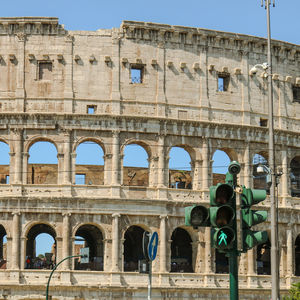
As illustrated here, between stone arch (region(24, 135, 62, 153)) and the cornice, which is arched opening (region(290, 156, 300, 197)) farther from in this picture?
stone arch (region(24, 135, 62, 153))

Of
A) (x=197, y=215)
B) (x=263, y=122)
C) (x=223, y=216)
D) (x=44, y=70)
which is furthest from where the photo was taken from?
(x=263, y=122)

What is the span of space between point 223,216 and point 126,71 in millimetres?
32033

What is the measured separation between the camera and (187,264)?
43.7 m

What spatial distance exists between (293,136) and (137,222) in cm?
1151

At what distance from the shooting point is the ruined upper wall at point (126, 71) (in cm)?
4241

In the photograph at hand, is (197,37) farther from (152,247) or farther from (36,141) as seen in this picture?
(152,247)

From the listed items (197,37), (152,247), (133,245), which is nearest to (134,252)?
(133,245)

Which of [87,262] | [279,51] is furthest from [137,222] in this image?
[279,51]

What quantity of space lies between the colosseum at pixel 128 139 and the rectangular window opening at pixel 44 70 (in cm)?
6

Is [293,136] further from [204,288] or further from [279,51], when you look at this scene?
[204,288]

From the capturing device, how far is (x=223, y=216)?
11.6 m

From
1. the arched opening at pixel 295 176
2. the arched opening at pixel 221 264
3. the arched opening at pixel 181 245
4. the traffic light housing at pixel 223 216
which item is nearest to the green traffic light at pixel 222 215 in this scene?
the traffic light housing at pixel 223 216

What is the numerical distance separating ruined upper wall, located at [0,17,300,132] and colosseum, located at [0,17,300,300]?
6 centimetres

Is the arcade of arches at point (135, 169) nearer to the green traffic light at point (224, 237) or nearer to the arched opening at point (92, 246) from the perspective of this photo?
the arched opening at point (92, 246)
